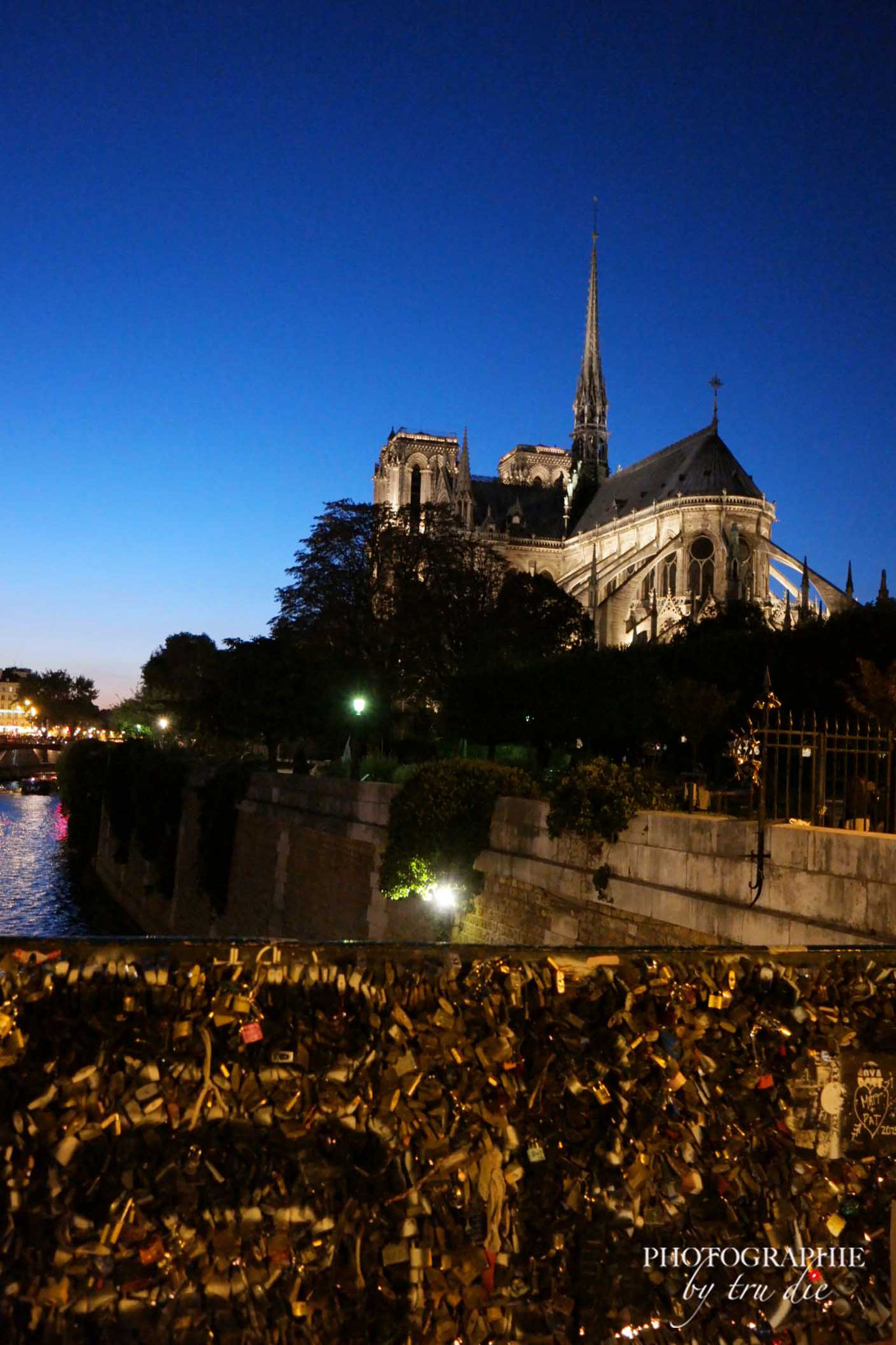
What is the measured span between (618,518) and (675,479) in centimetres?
689

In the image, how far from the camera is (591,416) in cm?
9938

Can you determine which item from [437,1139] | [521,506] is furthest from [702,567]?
[437,1139]

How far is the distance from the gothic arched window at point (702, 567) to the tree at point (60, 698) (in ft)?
367

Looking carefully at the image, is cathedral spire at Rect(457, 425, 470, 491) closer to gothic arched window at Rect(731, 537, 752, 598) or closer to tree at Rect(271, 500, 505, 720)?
gothic arched window at Rect(731, 537, 752, 598)

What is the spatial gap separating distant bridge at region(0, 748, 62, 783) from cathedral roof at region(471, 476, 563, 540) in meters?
38.8

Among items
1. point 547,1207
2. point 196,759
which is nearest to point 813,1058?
point 547,1207

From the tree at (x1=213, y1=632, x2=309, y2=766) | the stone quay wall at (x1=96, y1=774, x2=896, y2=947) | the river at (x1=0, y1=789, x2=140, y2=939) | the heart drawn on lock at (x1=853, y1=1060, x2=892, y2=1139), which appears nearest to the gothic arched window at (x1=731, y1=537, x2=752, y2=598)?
the tree at (x1=213, y1=632, x2=309, y2=766)

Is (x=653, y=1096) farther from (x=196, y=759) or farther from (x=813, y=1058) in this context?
(x=196, y=759)

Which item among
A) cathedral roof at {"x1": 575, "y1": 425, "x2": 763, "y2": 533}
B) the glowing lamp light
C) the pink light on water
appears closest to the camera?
the glowing lamp light

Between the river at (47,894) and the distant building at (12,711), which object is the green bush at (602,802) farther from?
the distant building at (12,711)

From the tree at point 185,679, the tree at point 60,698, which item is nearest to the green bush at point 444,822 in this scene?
the tree at point 185,679

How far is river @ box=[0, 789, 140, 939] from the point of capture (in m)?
26.2

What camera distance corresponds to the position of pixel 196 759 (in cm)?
2839

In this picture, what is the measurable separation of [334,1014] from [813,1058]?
6.60 feet
